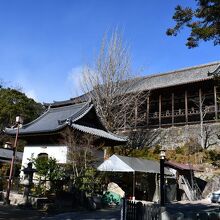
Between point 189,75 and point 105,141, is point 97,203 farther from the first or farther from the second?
point 189,75

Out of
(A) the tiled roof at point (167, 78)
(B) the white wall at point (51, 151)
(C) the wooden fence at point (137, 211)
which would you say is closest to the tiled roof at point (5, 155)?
(A) the tiled roof at point (167, 78)

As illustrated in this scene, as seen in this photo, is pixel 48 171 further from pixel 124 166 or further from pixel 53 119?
pixel 53 119

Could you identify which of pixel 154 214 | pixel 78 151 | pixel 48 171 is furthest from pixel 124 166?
pixel 154 214

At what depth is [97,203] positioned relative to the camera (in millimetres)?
15008

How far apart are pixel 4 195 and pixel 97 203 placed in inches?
215

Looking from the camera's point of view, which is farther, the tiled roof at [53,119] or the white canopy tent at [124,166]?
the tiled roof at [53,119]

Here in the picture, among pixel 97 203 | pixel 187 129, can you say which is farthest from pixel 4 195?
pixel 187 129

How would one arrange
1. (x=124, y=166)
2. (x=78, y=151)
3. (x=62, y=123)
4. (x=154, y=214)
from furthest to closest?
1. (x=62, y=123)
2. (x=78, y=151)
3. (x=124, y=166)
4. (x=154, y=214)

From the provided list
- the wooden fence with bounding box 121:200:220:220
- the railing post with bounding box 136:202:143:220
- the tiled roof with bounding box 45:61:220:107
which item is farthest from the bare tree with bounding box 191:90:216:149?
the railing post with bounding box 136:202:143:220

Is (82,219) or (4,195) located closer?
(82,219)

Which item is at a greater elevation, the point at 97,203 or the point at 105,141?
the point at 105,141

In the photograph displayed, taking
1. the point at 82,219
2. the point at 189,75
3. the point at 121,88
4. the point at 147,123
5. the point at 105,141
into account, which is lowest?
the point at 82,219

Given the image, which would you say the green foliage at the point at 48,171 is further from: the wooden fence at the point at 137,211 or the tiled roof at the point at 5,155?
the tiled roof at the point at 5,155

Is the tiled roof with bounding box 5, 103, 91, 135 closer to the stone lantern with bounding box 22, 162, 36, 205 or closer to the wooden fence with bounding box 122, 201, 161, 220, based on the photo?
the stone lantern with bounding box 22, 162, 36, 205
